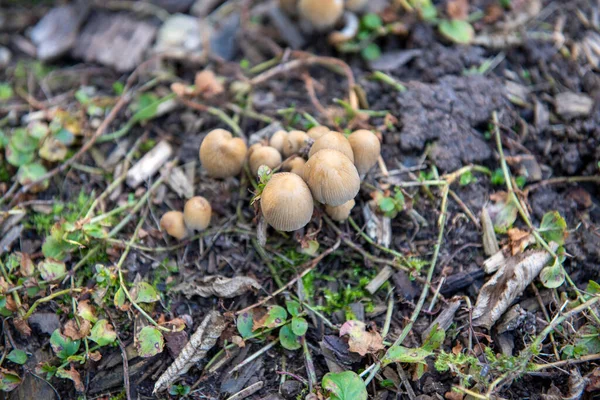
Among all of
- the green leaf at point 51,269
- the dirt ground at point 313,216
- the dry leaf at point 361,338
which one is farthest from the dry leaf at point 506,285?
the green leaf at point 51,269

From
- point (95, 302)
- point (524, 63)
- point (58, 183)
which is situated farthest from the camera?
point (524, 63)

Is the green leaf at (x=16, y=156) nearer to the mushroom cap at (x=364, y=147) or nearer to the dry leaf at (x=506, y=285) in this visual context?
the mushroom cap at (x=364, y=147)

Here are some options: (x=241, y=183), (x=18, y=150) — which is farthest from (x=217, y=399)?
(x=18, y=150)

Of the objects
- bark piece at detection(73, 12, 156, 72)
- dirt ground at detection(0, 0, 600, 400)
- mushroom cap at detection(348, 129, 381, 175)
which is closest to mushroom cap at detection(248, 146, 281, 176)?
dirt ground at detection(0, 0, 600, 400)

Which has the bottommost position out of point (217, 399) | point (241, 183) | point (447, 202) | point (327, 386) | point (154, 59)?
point (217, 399)

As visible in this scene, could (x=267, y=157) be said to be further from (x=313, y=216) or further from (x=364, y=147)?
(x=364, y=147)

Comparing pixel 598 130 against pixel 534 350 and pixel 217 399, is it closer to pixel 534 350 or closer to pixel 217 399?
pixel 534 350
